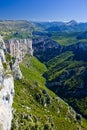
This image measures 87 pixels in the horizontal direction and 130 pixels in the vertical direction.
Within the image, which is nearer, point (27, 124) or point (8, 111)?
point (8, 111)

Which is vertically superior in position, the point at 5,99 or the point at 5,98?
the point at 5,98

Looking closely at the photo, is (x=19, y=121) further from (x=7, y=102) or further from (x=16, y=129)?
(x=7, y=102)

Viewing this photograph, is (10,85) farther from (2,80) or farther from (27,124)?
(27,124)

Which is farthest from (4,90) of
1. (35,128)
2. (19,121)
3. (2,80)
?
(35,128)

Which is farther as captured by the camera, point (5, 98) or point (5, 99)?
point (5, 98)

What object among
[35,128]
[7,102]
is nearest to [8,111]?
[7,102]

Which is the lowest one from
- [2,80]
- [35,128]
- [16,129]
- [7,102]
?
[35,128]

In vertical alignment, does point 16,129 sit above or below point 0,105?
below

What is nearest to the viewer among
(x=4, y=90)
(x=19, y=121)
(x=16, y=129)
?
(x=4, y=90)

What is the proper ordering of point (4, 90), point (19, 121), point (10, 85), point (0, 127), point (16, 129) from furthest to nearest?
point (19, 121)
point (16, 129)
point (10, 85)
point (4, 90)
point (0, 127)
